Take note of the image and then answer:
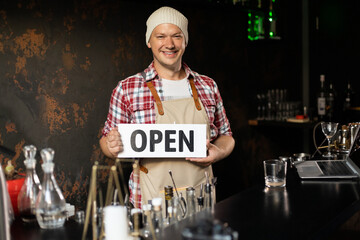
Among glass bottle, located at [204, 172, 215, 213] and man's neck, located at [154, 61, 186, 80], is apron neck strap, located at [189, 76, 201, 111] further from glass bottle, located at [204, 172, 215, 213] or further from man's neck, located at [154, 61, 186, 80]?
glass bottle, located at [204, 172, 215, 213]

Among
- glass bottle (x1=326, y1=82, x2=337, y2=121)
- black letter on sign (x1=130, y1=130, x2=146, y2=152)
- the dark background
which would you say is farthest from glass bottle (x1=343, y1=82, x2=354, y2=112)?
black letter on sign (x1=130, y1=130, x2=146, y2=152)

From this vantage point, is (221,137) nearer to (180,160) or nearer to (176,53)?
(180,160)

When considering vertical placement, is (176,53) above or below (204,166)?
above

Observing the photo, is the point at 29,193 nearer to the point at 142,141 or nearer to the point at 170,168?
the point at 142,141

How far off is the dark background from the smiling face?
0.99 metres

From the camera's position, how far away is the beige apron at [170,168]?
7.46 ft

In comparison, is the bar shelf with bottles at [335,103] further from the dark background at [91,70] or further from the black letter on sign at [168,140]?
the black letter on sign at [168,140]

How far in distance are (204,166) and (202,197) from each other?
2.32ft

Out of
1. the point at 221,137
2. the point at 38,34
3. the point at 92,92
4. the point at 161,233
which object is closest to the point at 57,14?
the point at 38,34

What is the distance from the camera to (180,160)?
2.29 meters

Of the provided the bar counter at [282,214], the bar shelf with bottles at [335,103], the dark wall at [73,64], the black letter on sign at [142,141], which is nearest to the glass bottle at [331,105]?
the bar shelf with bottles at [335,103]

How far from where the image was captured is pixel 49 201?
1.38 m

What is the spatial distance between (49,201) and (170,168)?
3.16ft

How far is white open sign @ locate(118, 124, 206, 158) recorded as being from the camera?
2.00 meters
